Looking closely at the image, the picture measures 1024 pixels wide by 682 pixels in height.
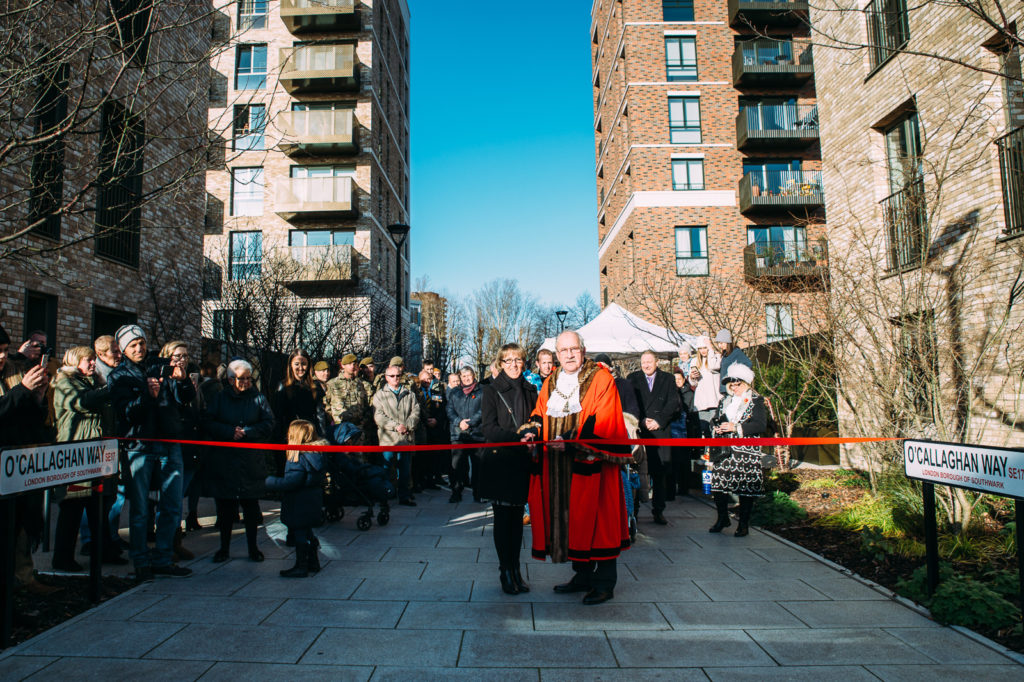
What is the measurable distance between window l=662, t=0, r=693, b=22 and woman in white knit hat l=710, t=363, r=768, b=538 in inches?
1127

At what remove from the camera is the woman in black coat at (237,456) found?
617 centimetres

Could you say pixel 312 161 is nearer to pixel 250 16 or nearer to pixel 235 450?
pixel 250 16

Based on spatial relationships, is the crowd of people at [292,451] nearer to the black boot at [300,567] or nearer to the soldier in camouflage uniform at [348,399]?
the black boot at [300,567]

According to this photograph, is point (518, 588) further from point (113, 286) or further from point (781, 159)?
point (781, 159)

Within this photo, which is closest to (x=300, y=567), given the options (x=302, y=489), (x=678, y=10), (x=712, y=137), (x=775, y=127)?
(x=302, y=489)

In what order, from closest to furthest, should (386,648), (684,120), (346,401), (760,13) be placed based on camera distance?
(386,648) → (346,401) → (760,13) → (684,120)

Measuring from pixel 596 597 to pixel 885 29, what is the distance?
37.9ft

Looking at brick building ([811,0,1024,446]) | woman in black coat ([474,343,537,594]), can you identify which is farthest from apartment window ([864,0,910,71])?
woman in black coat ([474,343,537,594])

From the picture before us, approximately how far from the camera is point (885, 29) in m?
11.4

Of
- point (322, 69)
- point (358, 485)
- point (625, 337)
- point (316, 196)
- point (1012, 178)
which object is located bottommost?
point (358, 485)

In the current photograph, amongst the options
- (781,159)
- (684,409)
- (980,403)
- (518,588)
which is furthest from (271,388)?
(781,159)

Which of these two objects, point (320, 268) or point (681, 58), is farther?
point (681, 58)

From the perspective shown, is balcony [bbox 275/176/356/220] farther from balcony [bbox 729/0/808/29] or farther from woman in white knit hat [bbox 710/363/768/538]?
woman in white knit hat [bbox 710/363/768/538]

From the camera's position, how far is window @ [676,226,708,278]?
29406mm
